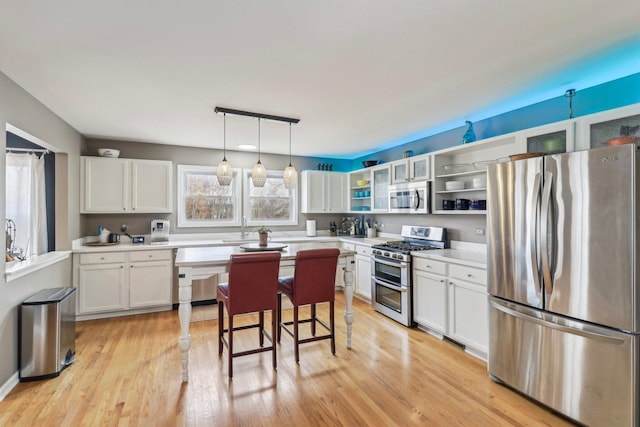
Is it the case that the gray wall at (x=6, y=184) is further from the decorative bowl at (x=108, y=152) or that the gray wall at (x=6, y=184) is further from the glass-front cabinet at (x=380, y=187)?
the glass-front cabinet at (x=380, y=187)

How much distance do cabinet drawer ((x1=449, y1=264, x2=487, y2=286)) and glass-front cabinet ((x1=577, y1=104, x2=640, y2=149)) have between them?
1289 mm

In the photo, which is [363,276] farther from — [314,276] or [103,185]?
[103,185]

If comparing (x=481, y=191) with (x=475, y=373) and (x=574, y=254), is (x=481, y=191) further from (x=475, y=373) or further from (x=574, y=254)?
(x=475, y=373)

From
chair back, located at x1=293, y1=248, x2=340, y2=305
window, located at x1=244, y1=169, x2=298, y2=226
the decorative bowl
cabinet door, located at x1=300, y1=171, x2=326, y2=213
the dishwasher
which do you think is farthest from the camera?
cabinet door, located at x1=300, y1=171, x2=326, y2=213

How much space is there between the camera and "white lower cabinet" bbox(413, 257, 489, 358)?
2.83 metres

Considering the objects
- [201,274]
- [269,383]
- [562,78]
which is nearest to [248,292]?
[201,274]

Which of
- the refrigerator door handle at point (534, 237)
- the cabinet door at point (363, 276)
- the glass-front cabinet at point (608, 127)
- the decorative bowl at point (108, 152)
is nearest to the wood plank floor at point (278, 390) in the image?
the refrigerator door handle at point (534, 237)

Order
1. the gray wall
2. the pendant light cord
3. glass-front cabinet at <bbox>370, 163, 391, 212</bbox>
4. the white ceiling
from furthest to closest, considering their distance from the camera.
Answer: glass-front cabinet at <bbox>370, 163, 391, 212</bbox>
the pendant light cord
the gray wall
the white ceiling

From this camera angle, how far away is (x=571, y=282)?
1975 mm

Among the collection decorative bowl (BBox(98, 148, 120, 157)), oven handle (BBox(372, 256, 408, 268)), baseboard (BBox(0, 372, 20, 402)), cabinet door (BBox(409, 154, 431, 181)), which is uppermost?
decorative bowl (BBox(98, 148, 120, 157))

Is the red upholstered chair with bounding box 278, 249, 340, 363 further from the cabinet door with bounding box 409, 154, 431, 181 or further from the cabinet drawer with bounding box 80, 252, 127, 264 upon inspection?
the cabinet drawer with bounding box 80, 252, 127, 264

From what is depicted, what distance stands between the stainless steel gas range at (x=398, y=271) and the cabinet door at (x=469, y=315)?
1.92ft

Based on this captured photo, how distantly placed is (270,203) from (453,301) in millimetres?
3543

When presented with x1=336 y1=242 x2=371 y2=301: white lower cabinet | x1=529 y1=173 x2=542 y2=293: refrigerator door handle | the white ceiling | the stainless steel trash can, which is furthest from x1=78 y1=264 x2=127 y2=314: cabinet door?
x1=529 y1=173 x2=542 y2=293: refrigerator door handle
